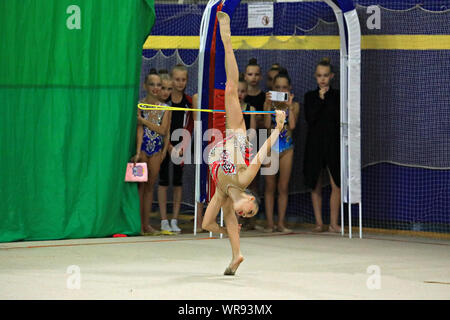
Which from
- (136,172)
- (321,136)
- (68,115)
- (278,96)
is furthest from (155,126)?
(321,136)

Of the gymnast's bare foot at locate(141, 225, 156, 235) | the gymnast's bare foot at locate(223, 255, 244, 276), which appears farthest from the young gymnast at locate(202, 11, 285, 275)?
the gymnast's bare foot at locate(141, 225, 156, 235)

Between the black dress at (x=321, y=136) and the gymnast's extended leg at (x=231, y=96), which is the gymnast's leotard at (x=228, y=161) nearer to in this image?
the gymnast's extended leg at (x=231, y=96)

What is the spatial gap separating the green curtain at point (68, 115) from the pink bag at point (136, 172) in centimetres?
7

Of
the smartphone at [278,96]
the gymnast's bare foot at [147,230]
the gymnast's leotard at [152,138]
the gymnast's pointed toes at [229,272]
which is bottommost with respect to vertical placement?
the gymnast's pointed toes at [229,272]

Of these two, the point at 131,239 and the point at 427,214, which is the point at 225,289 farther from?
the point at 427,214

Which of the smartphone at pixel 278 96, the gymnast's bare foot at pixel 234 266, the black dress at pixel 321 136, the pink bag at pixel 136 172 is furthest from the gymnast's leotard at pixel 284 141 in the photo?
the gymnast's bare foot at pixel 234 266

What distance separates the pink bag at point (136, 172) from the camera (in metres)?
8.62

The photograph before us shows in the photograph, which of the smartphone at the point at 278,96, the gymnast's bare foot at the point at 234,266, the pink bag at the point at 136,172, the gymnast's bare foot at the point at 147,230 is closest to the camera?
the gymnast's bare foot at the point at 234,266

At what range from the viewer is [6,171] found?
26.1 ft

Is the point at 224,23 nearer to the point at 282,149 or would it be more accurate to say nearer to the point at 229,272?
the point at 229,272

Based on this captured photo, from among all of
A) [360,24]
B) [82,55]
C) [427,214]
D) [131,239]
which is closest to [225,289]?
[131,239]

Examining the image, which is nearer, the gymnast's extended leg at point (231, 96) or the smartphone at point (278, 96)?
the gymnast's extended leg at point (231, 96)

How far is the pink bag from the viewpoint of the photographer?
28.3 feet

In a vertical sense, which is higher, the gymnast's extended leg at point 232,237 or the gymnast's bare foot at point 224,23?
the gymnast's bare foot at point 224,23
